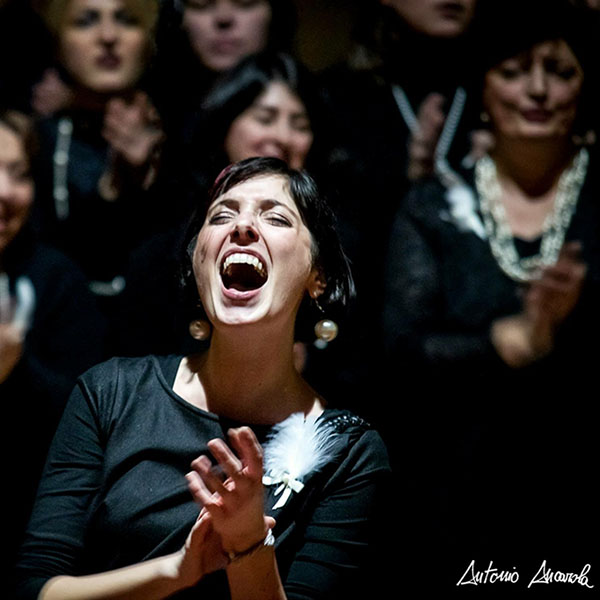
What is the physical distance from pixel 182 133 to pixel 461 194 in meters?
0.59

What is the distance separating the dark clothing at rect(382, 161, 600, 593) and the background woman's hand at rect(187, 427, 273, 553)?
63 cm

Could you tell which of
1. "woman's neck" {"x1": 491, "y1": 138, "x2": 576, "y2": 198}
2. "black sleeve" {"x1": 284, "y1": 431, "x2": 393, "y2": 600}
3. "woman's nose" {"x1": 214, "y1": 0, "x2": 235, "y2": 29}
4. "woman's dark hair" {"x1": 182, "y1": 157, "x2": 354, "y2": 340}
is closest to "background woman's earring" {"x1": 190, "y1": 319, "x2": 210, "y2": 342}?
"woman's dark hair" {"x1": 182, "y1": 157, "x2": 354, "y2": 340}

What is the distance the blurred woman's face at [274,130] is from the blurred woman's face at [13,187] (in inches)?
16.5

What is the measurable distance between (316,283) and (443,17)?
81 centimetres

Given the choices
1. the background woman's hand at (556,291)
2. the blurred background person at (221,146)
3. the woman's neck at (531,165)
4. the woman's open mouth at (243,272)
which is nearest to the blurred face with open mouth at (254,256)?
the woman's open mouth at (243,272)

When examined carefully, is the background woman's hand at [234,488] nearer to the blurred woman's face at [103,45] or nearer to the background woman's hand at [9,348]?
the background woman's hand at [9,348]

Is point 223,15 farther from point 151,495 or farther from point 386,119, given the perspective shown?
point 151,495

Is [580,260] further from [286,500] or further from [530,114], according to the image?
[286,500]

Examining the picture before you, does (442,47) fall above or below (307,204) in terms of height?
above

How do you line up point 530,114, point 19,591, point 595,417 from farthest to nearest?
point 530,114, point 595,417, point 19,591

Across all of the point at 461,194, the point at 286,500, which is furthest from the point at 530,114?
the point at 286,500

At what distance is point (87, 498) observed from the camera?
5.22 feet

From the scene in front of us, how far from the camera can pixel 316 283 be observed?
1778 mm

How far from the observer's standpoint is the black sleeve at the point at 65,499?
5.00 feet
